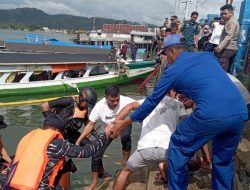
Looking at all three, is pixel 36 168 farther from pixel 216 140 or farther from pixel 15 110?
pixel 15 110

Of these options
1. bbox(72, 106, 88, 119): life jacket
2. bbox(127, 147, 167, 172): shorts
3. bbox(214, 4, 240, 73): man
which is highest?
bbox(214, 4, 240, 73): man

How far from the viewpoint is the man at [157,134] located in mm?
3975

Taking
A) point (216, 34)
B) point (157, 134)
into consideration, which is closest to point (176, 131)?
point (157, 134)

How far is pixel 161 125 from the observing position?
4.07 metres

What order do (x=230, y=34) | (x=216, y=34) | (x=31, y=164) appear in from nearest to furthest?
(x=31, y=164) < (x=230, y=34) < (x=216, y=34)

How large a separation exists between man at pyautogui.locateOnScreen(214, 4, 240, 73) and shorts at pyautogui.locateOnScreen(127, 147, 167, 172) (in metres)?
3.98

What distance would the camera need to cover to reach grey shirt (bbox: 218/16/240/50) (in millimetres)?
7211

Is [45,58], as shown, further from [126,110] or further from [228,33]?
[126,110]

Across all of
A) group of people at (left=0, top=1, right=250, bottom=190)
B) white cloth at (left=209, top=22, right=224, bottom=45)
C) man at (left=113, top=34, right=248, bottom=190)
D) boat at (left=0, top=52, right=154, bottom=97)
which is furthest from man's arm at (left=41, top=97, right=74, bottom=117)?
boat at (left=0, top=52, right=154, bottom=97)

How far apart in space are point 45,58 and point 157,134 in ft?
46.6

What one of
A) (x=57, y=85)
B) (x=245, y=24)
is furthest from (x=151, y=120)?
(x=57, y=85)

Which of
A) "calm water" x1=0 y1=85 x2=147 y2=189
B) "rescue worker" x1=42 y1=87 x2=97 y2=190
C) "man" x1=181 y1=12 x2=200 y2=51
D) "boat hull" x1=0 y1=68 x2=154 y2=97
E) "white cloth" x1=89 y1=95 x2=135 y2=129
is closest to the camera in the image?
"white cloth" x1=89 y1=95 x2=135 y2=129

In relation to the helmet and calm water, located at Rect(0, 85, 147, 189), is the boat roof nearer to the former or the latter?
calm water, located at Rect(0, 85, 147, 189)

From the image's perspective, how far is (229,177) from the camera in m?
3.60
